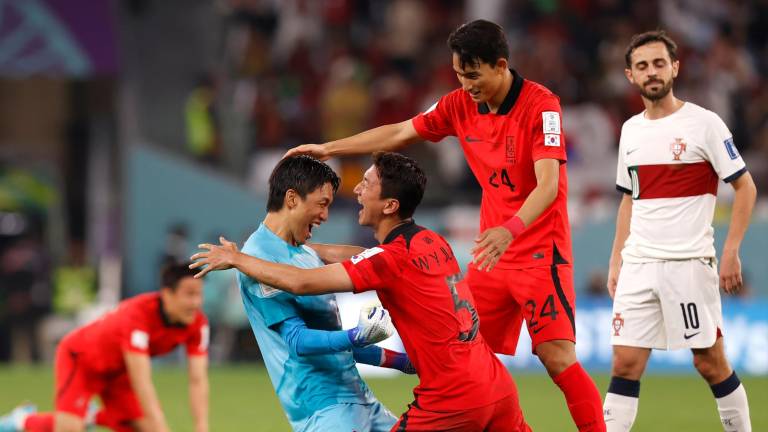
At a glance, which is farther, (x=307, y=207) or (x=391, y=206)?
(x=307, y=207)

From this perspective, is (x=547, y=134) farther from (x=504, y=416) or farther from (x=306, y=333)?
(x=306, y=333)

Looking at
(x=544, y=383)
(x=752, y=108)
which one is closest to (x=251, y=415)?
(x=544, y=383)

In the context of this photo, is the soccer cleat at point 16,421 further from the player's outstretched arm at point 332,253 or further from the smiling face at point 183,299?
the player's outstretched arm at point 332,253

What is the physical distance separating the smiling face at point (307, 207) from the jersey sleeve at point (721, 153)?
7.38 ft

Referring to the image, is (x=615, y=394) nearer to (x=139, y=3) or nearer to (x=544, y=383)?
(x=544, y=383)

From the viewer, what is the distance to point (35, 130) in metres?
19.8

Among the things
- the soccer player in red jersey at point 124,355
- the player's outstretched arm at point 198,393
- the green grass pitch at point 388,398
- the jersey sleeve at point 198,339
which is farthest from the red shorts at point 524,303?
the green grass pitch at point 388,398

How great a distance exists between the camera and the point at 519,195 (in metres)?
6.14

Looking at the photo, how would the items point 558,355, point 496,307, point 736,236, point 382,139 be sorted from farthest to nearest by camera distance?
1. point 382,139
2. point 736,236
3. point 496,307
4. point 558,355

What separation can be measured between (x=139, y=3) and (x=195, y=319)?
990 centimetres

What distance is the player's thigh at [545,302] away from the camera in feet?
20.0

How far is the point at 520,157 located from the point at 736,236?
1.27 metres

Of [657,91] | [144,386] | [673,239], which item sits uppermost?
[657,91]

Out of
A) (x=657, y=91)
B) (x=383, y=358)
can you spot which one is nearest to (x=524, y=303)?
(x=383, y=358)
